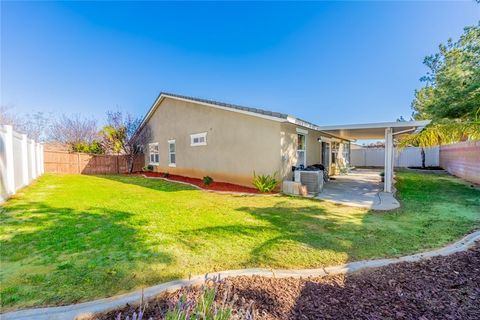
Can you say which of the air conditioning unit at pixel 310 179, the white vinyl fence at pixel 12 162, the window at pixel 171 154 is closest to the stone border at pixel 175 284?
the air conditioning unit at pixel 310 179

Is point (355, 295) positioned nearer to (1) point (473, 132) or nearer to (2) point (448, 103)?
(1) point (473, 132)

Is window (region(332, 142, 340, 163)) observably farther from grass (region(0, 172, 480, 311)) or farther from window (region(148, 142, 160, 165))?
window (region(148, 142, 160, 165))

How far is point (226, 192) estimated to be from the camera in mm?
10227

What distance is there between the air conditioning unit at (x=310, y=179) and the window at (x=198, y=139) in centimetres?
582

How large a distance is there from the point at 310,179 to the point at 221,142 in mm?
4985

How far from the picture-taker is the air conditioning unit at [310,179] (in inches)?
388

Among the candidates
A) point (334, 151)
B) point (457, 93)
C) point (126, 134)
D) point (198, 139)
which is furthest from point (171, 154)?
point (457, 93)

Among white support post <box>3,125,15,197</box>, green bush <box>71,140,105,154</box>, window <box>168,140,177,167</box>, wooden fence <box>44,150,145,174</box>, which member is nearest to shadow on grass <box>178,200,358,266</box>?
white support post <box>3,125,15,197</box>

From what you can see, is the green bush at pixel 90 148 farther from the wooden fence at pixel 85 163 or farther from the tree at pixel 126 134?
the wooden fence at pixel 85 163

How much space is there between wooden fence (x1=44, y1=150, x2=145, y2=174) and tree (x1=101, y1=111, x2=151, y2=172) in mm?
697

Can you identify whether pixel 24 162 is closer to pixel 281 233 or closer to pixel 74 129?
pixel 281 233

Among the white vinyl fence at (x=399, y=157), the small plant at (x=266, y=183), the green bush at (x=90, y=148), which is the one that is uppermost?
the green bush at (x=90, y=148)

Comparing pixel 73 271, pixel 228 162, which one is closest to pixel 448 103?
pixel 228 162

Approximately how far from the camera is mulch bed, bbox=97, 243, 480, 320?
7.73ft
